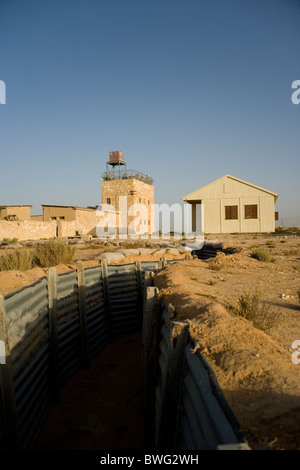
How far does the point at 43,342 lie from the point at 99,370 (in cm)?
192

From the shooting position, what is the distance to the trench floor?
12.7ft

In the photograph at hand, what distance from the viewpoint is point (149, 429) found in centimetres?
377

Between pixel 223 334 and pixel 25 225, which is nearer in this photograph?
pixel 223 334

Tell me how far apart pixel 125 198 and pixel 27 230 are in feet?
48.8

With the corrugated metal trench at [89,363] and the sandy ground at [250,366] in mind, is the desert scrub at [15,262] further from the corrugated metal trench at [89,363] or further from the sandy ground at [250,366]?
the corrugated metal trench at [89,363]

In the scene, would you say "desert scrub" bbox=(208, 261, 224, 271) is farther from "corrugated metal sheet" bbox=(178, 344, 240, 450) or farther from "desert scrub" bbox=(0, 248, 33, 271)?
"corrugated metal sheet" bbox=(178, 344, 240, 450)

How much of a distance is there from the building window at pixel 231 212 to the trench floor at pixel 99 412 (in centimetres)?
2258

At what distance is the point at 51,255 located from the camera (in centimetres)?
1284

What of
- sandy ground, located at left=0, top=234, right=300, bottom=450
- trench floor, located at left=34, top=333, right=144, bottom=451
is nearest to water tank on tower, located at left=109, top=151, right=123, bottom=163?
sandy ground, located at left=0, top=234, right=300, bottom=450

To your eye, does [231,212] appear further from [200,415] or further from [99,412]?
[200,415]
